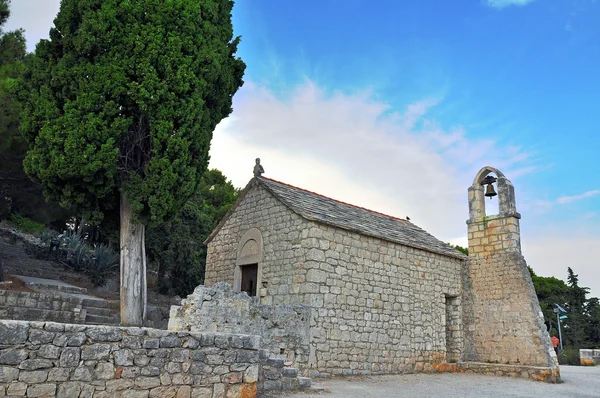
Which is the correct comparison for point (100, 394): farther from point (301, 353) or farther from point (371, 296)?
point (371, 296)

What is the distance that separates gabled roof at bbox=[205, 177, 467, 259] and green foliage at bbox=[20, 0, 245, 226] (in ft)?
7.80

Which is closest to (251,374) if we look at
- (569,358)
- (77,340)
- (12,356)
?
(77,340)

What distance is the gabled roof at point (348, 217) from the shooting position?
35.2 ft

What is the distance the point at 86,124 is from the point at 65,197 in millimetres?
1904

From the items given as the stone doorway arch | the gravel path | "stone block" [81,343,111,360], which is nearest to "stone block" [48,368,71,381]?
"stone block" [81,343,111,360]

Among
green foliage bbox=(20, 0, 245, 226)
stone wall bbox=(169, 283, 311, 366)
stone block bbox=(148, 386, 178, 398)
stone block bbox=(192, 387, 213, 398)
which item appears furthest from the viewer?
green foliage bbox=(20, 0, 245, 226)

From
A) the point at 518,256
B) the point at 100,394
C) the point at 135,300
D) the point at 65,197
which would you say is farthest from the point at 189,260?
the point at 100,394

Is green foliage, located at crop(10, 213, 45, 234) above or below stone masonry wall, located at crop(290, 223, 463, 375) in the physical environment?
above

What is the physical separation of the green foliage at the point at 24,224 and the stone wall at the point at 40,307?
43.4 ft

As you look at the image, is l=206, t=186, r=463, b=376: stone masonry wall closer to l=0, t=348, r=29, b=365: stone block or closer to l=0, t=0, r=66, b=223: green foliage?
l=0, t=348, r=29, b=365: stone block

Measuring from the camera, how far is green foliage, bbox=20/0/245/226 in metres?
9.33

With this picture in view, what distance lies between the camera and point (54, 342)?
4422 mm

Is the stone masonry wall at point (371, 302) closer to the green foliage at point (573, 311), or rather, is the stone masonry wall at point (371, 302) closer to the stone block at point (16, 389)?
the stone block at point (16, 389)

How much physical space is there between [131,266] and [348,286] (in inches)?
211
